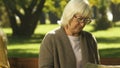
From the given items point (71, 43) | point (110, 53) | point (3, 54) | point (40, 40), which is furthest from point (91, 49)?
point (40, 40)

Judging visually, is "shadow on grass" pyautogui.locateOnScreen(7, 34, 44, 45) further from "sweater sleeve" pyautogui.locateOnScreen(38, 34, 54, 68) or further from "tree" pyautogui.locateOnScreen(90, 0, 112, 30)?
"sweater sleeve" pyautogui.locateOnScreen(38, 34, 54, 68)

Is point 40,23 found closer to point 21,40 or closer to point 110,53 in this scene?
point 21,40

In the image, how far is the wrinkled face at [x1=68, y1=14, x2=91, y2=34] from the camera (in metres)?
2.07

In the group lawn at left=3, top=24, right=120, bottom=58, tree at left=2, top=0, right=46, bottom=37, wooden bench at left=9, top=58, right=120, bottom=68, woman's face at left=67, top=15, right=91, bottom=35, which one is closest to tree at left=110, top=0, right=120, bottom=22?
lawn at left=3, top=24, right=120, bottom=58

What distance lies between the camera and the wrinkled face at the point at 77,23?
6.81 feet

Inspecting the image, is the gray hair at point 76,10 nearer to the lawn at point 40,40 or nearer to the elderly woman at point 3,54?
the elderly woman at point 3,54

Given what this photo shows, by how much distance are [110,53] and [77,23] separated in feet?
9.75

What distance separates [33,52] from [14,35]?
24.1 inches

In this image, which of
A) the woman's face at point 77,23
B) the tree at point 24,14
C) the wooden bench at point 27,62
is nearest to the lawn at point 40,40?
the tree at point 24,14

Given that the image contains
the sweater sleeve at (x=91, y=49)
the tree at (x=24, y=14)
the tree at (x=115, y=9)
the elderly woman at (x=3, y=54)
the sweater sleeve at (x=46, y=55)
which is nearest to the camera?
the elderly woman at (x=3, y=54)

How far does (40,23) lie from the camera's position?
5.33 m

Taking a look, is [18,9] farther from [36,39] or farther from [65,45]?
[65,45]

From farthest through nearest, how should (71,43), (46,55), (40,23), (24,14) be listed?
1. (24,14)
2. (40,23)
3. (71,43)
4. (46,55)

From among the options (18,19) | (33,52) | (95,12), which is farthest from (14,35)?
(95,12)
